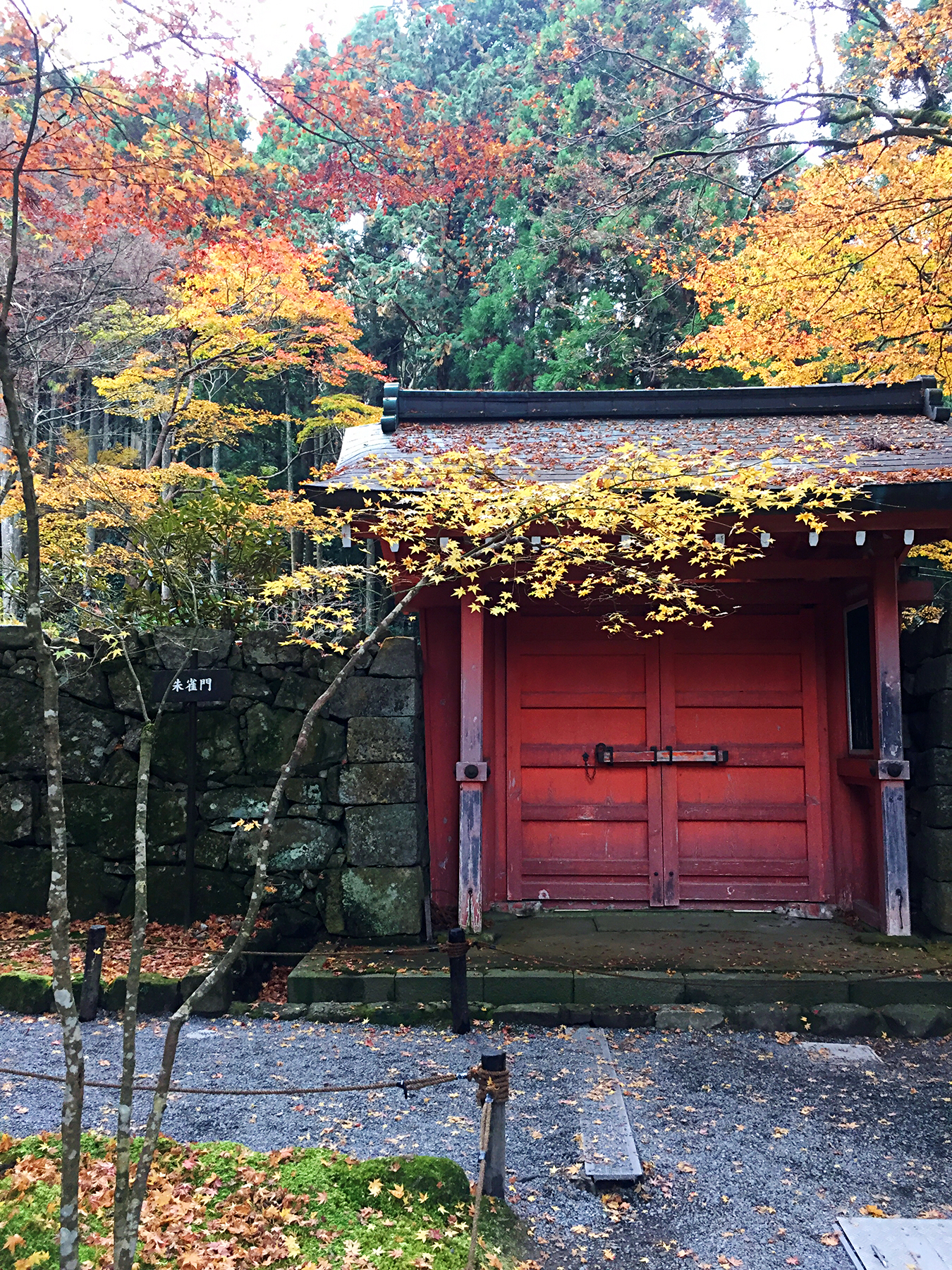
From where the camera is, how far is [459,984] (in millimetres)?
4887

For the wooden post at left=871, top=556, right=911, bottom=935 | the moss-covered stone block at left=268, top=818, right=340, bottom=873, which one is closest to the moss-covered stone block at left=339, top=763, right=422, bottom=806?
the moss-covered stone block at left=268, top=818, right=340, bottom=873

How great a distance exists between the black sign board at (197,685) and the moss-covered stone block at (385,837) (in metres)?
1.29

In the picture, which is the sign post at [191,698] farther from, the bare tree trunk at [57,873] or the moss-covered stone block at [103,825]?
the bare tree trunk at [57,873]

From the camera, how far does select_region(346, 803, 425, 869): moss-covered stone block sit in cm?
582

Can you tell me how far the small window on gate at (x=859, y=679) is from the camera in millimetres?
6398

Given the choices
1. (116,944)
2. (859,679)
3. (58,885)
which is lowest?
(116,944)

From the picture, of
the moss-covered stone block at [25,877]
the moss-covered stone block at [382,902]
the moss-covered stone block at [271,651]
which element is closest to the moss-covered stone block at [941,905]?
the moss-covered stone block at [382,902]

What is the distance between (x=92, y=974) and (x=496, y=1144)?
9.80 feet

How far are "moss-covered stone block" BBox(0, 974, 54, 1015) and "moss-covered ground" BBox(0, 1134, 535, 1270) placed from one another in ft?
6.56

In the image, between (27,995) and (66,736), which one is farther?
(66,736)

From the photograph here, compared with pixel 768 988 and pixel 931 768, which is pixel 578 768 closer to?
pixel 768 988

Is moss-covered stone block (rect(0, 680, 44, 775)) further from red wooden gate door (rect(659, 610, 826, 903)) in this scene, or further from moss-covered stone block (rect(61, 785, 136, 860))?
red wooden gate door (rect(659, 610, 826, 903))

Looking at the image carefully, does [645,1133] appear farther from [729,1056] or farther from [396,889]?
[396,889]

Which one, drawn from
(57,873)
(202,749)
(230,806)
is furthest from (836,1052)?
(202,749)
